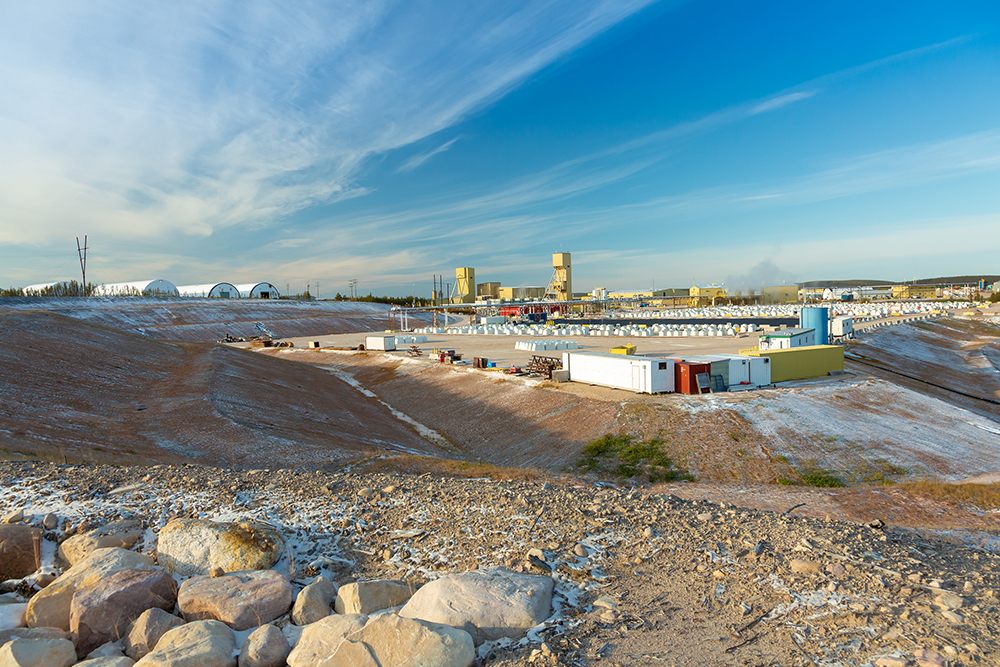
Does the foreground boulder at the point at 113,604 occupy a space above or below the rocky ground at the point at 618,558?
above

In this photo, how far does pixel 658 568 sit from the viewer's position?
22.7 ft

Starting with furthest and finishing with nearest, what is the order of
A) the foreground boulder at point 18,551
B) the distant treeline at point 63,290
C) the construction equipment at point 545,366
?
1. the distant treeline at point 63,290
2. the construction equipment at point 545,366
3. the foreground boulder at point 18,551

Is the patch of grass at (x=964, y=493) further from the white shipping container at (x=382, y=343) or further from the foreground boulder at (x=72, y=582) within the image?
the white shipping container at (x=382, y=343)

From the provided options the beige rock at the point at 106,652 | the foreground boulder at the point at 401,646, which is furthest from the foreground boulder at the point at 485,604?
the beige rock at the point at 106,652

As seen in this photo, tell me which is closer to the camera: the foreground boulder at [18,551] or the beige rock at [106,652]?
the beige rock at [106,652]

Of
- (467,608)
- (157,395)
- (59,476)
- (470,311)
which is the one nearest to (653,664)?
(467,608)

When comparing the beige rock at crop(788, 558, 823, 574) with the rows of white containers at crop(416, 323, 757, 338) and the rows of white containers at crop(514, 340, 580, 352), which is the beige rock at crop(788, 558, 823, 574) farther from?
the rows of white containers at crop(416, 323, 757, 338)

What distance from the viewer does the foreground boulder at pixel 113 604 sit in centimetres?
531

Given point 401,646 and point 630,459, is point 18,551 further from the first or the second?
point 630,459

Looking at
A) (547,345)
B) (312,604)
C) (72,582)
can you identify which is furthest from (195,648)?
(547,345)

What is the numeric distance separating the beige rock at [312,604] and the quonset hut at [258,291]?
4723 inches

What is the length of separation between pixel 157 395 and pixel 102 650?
23.3m

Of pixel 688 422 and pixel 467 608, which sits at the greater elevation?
pixel 467 608

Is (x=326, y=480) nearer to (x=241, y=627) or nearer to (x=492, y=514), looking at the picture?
(x=492, y=514)
